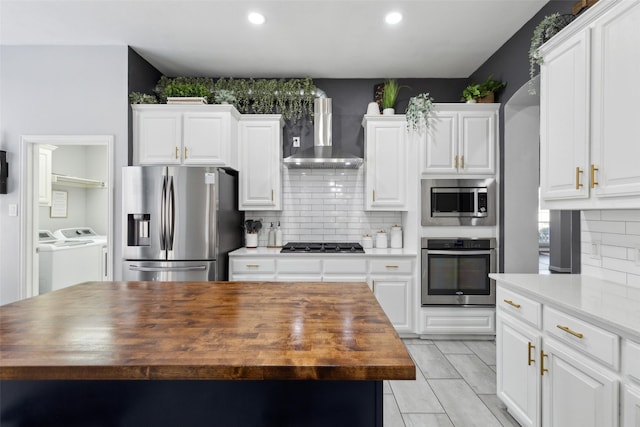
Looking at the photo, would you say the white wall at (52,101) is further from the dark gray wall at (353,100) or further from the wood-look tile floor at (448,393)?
the wood-look tile floor at (448,393)

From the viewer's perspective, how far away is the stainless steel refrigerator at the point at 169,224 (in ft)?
11.1

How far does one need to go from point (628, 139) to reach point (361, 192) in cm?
288

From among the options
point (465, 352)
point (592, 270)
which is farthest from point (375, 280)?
point (592, 270)

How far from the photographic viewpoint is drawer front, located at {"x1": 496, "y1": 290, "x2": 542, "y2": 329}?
189 centimetres

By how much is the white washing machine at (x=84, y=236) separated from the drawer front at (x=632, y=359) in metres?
5.83

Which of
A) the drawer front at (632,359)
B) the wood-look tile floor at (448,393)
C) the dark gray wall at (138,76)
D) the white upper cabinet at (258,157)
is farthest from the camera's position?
the white upper cabinet at (258,157)

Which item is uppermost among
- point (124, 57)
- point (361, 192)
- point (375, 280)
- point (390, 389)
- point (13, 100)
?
point (124, 57)

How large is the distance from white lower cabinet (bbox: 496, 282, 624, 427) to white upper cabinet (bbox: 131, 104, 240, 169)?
2966 millimetres

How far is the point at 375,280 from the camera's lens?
3715 mm

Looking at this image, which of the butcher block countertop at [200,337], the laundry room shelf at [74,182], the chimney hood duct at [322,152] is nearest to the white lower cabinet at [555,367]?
the butcher block countertop at [200,337]

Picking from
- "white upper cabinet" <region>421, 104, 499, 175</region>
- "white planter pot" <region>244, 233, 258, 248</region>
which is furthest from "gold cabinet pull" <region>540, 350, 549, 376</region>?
"white planter pot" <region>244, 233, 258, 248</region>

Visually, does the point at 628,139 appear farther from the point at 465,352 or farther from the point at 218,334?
the point at 465,352

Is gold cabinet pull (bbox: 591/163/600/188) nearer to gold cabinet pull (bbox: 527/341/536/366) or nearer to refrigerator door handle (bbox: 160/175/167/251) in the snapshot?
gold cabinet pull (bbox: 527/341/536/366)

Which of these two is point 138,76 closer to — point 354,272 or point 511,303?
point 354,272
